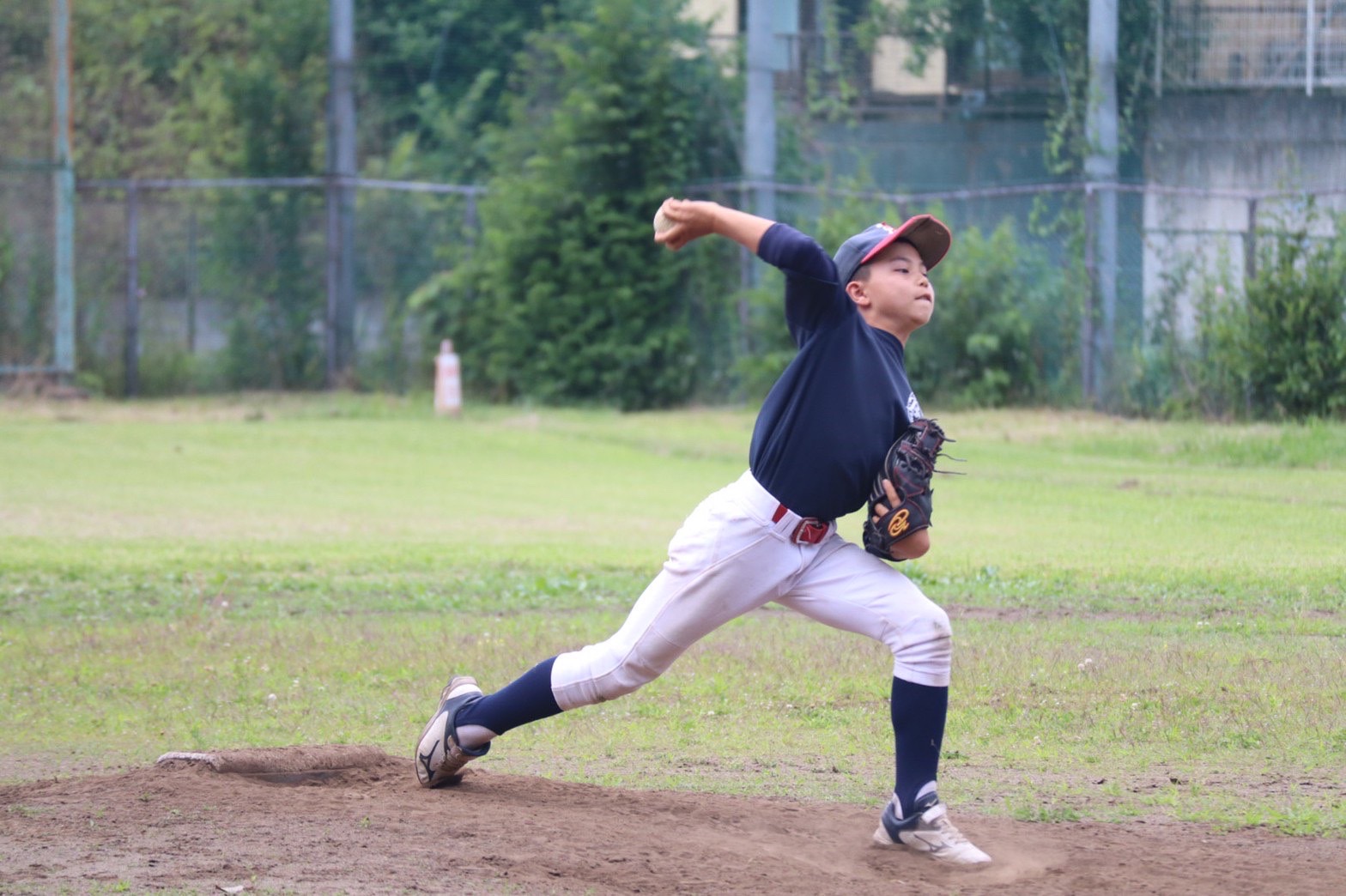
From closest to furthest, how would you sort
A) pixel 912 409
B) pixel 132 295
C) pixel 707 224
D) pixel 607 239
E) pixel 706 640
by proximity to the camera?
pixel 707 224
pixel 912 409
pixel 706 640
pixel 132 295
pixel 607 239

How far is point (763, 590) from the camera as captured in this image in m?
4.80

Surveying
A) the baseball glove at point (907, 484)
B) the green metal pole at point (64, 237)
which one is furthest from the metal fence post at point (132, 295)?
the baseball glove at point (907, 484)

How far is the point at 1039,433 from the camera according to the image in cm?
1802

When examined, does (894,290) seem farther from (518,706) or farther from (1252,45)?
(1252,45)

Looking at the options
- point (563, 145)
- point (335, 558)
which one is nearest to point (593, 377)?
point (563, 145)

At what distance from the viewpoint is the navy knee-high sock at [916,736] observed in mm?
4637

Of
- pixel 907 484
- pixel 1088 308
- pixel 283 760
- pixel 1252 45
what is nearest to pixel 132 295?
pixel 1088 308

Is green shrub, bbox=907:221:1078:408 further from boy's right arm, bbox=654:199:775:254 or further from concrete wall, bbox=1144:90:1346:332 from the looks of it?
boy's right arm, bbox=654:199:775:254

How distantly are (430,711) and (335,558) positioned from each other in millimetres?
4549

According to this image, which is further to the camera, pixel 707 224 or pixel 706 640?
pixel 706 640

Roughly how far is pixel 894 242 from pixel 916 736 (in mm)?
1541

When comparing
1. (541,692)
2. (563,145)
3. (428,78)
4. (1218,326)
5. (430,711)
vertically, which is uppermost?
(428,78)

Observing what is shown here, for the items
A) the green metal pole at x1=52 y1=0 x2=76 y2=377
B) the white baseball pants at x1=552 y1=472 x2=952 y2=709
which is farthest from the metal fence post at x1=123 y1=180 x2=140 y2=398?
the white baseball pants at x1=552 y1=472 x2=952 y2=709

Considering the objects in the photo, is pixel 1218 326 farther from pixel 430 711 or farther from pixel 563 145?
pixel 430 711
